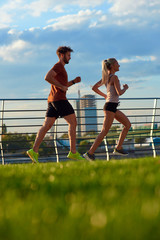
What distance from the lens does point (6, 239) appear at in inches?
58.7

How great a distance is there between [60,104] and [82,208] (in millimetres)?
4186

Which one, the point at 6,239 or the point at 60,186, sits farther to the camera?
the point at 60,186

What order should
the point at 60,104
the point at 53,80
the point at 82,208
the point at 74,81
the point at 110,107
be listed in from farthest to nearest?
1. the point at 110,107
2. the point at 74,81
3. the point at 60,104
4. the point at 53,80
5. the point at 82,208

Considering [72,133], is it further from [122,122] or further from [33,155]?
[122,122]

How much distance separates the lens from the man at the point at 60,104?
6.07 metres

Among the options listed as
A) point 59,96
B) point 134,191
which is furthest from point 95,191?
point 59,96

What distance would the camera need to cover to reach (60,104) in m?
6.07

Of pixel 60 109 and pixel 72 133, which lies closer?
pixel 60 109

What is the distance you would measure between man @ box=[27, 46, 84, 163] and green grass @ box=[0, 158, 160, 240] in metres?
2.89

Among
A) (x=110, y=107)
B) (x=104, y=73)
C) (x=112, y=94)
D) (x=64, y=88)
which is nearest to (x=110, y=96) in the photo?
(x=112, y=94)

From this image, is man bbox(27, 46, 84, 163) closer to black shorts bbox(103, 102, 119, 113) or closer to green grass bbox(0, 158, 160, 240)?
black shorts bbox(103, 102, 119, 113)

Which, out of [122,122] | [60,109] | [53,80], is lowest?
[122,122]

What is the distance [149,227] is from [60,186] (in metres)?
1.35

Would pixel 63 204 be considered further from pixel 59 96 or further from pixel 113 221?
pixel 59 96
